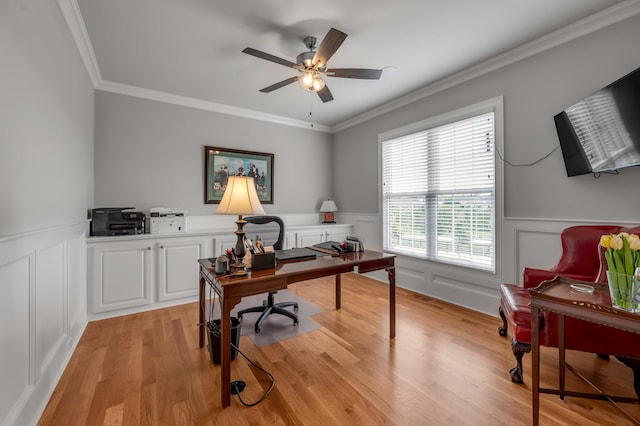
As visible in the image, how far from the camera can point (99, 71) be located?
2904 mm

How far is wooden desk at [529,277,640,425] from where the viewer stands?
46.9 inches

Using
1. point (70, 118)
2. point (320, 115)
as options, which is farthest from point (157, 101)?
point (320, 115)

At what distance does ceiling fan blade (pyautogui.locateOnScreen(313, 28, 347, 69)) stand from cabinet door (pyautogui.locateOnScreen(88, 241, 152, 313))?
262cm

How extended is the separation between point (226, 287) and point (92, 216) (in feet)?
7.57

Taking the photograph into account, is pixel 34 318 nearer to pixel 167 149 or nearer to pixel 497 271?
pixel 167 149

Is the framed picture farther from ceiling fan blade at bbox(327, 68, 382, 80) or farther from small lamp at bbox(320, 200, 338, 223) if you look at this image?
ceiling fan blade at bbox(327, 68, 382, 80)

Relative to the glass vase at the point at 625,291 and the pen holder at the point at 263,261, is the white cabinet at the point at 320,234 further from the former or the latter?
the glass vase at the point at 625,291

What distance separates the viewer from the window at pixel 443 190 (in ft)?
9.55

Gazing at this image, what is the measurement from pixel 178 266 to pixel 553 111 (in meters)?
4.18

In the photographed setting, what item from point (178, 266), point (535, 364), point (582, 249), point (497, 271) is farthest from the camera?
point (178, 266)

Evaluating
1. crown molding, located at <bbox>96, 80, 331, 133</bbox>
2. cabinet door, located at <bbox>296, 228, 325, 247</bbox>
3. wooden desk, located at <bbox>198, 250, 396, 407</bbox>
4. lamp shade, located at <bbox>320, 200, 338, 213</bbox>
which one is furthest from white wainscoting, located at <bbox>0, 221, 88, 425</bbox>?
lamp shade, located at <bbox>320, 200, 338, 213</bbox>

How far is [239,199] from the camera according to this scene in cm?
177

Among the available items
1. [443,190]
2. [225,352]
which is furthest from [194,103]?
[443,190]

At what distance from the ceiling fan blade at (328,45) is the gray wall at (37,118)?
167cm
